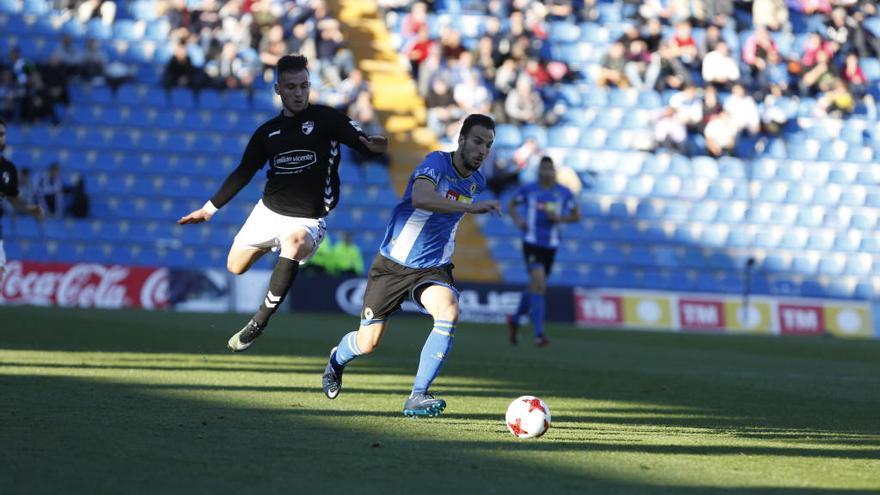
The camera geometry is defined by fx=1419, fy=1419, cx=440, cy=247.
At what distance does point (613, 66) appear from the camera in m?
30.6

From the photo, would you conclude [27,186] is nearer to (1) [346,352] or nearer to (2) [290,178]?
(2) [290,178]

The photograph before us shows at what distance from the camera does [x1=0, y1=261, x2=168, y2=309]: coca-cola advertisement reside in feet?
78.1

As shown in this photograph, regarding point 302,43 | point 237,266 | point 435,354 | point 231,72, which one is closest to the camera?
point 435,354

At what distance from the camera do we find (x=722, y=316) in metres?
26.8

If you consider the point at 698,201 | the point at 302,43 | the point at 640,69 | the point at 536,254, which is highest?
the point at 640,69

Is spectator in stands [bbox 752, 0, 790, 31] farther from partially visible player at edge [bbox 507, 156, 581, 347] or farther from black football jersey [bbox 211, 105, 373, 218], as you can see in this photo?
black football jersey [bbox 211, 105, 373, 218]

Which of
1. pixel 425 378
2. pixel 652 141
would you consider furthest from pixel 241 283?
pixel 425 378

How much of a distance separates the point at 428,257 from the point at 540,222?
9481 millimetres

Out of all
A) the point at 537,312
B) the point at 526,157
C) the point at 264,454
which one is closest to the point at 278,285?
the point at 264,454

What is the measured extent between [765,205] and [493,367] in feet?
57.6

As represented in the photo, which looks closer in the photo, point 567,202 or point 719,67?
point 567,202

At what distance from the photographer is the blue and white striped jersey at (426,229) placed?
874 centimetres

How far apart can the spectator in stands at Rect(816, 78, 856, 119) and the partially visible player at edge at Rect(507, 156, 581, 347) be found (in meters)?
15.3

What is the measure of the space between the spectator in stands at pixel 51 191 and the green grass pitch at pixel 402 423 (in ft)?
27.5
